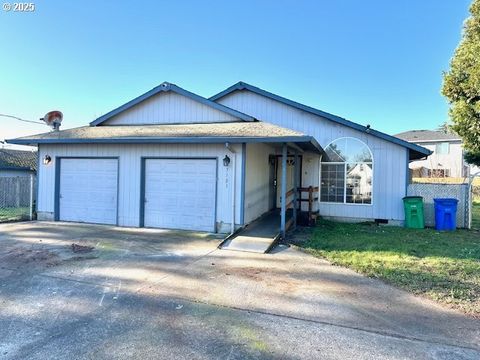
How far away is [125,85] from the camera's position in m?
19.9

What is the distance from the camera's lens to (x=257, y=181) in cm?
1115

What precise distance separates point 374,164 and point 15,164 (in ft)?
77.3

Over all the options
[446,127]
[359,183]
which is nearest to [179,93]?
[359,183]

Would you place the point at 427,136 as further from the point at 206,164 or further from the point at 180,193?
the point at 180,193

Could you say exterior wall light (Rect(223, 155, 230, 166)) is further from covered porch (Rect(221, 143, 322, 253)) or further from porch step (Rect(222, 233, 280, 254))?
porch step (Rect(222, 233, 280, 254))

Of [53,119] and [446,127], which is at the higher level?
[446,127]

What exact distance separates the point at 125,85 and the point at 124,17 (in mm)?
7225

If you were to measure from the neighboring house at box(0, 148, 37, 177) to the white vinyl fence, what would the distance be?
23.7 meters

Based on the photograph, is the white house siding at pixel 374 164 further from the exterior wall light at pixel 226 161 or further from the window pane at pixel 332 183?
the exterior wall light at pixel 226 161

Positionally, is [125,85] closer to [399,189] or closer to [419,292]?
[399,189]

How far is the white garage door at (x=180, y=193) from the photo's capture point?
31.6 ft

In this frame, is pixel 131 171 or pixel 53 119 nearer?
pixel 131 171

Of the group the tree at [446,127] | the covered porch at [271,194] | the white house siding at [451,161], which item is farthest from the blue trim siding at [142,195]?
the white house siding at [451,161]

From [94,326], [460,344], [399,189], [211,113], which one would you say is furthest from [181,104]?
[460,344]
